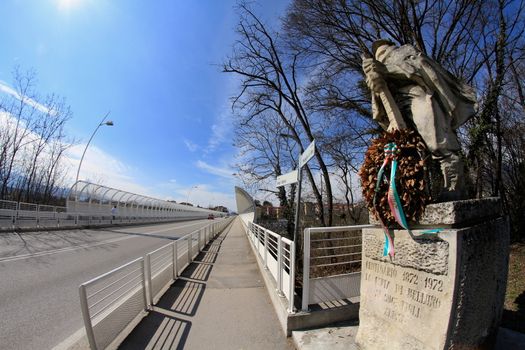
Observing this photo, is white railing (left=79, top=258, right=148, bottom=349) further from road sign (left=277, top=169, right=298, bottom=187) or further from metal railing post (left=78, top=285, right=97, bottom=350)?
road sign (left=277, top=169, right=298, bottom=187)

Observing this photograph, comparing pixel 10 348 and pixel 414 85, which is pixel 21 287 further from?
pixel 414 85

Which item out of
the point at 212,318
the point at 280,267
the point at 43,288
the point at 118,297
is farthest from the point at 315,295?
the point at 43,288

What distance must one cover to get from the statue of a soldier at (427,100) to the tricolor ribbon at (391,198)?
0.45m

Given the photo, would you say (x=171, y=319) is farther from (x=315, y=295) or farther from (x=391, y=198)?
(x=391, y=198)

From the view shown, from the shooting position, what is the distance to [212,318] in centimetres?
533

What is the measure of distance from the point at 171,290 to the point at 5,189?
2745cm

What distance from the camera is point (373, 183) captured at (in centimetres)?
367

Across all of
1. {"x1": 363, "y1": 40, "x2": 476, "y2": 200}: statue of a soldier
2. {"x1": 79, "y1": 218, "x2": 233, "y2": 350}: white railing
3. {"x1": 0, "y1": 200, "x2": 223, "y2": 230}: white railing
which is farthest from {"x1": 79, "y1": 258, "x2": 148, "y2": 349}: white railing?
{"x1": 0, "y1": 200, "x2": 223, "y2": 230}: white railing

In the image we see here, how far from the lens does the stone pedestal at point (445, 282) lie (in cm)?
265

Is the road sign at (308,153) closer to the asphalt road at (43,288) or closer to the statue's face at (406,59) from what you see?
the statue's face at (406,59)

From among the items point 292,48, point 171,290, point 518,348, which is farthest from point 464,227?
point 292,48

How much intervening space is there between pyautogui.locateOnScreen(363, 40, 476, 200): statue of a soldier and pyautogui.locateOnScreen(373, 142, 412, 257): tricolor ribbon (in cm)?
45

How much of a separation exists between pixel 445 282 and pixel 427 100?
2.02m

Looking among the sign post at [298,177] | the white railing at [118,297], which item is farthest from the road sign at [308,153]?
the white railing at [118,297]
